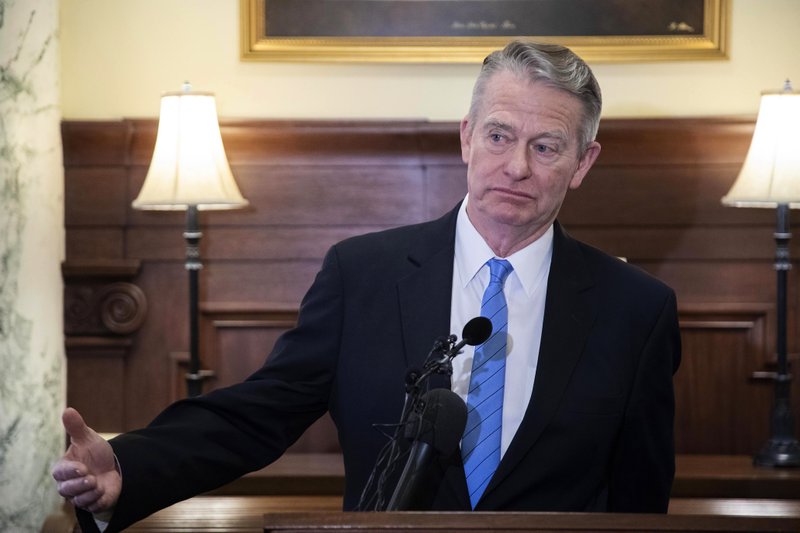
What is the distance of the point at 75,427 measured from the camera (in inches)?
63.1

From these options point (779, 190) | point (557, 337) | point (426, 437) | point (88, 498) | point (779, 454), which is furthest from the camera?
point (779, 454)

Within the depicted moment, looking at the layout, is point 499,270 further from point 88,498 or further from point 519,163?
point 88,498

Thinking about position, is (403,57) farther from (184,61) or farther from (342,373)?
(342,373)

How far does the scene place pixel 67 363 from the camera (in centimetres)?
424

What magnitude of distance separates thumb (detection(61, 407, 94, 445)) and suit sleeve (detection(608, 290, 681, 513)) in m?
0.99

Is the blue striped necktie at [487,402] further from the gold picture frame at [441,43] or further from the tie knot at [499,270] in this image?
the gold picture frame at [441,43]

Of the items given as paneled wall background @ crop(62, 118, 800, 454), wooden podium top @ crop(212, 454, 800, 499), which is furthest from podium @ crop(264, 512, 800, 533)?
paneled wall background @ crop(62, 118, 800, 454)

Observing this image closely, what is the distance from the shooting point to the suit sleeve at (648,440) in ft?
6.89

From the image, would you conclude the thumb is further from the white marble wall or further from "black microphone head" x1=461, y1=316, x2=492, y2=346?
the white marble wall

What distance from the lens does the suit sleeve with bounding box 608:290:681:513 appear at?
2.10 metres

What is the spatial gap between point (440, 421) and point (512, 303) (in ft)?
2.03

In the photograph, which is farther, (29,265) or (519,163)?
(29,265)

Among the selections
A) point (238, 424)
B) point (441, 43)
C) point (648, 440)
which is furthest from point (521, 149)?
point (441, 43)

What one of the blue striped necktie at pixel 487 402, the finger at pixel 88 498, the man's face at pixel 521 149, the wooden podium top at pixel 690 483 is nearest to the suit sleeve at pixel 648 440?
the blue striped necktie at pixel 487 402
